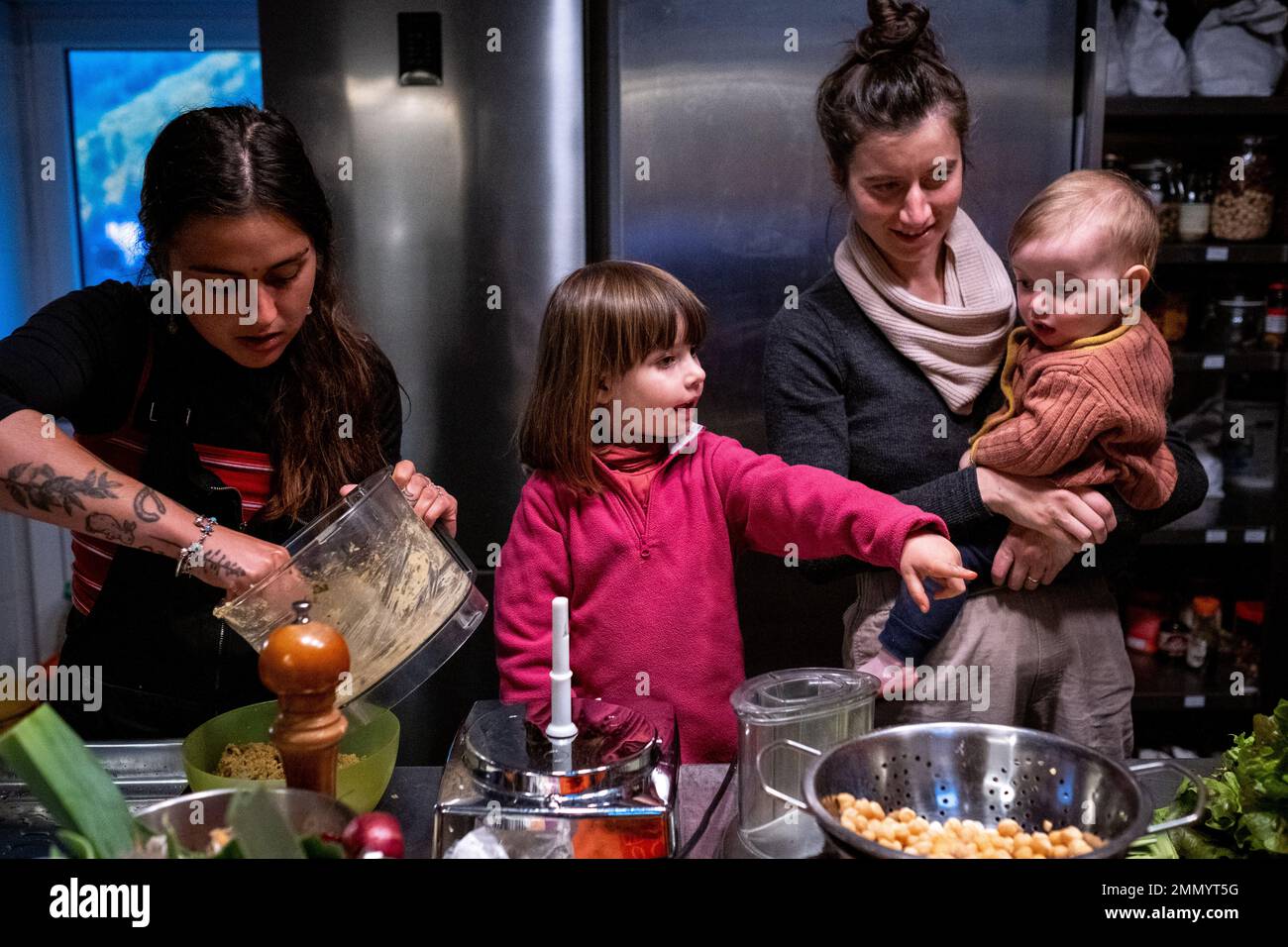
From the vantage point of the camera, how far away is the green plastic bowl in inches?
37.5

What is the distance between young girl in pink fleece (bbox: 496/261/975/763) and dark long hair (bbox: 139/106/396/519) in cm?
23

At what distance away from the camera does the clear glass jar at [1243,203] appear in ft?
7.82

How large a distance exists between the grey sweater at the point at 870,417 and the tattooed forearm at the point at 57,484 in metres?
0.80

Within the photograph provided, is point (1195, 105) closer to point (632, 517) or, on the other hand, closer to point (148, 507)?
point (632, 517)

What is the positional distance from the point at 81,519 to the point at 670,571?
66 cm

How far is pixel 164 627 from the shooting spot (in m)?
1.33

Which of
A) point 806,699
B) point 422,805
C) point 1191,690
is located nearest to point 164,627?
point 422,805

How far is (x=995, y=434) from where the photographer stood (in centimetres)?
137

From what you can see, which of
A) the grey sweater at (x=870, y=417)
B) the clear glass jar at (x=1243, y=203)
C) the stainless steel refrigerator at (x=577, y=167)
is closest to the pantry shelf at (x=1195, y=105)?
the clear glass jar at (x=1243, y=203)

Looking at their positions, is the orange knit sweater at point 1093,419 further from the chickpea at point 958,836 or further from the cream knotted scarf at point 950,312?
the chickpea at point 958,836

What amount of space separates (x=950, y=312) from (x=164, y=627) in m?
1.08

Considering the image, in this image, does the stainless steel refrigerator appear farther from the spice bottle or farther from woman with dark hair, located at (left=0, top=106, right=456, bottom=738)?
the spice bottle

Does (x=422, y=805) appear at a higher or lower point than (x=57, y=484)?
lower

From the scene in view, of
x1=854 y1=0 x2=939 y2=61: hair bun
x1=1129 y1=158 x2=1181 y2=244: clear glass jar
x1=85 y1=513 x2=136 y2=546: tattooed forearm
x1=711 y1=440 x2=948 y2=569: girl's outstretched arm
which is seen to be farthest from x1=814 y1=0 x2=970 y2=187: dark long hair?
x1=1129 y1=158 x2=1181 y2=244: clear glass jar
